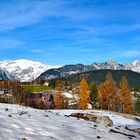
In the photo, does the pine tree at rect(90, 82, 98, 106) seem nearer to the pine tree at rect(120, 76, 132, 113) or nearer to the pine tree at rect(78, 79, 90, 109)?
the pine tree at rect(78, 79, 90, 109)

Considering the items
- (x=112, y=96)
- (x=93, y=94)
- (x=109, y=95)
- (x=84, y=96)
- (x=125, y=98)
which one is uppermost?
(x=93, y=94)

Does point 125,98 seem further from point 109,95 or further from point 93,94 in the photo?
point 93,94

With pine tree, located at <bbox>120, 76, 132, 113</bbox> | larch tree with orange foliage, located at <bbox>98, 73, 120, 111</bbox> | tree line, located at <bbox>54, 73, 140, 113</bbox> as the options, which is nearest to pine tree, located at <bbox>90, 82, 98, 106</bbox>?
tree line, located at <bbox>54, 73, 140, 113</bbox>

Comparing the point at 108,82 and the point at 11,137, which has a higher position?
the point at 108,82

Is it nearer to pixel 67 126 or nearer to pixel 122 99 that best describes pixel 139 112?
pixel 122 99

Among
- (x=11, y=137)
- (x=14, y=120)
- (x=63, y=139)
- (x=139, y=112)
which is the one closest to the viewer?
(x=11, y=137)

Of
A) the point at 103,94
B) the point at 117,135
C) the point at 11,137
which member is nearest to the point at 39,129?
the point at 11,137

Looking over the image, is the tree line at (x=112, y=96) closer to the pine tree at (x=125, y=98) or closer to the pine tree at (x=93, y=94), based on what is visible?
the pine tree at (x=125, y=98)

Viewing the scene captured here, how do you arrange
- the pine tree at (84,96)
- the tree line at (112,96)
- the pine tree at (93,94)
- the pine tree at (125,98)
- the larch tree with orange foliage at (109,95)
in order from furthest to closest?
the pine tree at (93,94) < the pine tree at (84,96) < the pine tree at (125,98) < the tree line at (112,96) < the larch tree with orange foliage at (109,95)

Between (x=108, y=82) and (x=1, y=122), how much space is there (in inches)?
4059

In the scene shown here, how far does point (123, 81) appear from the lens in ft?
420

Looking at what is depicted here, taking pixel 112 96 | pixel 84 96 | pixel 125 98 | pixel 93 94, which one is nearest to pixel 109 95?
pixel 112 96

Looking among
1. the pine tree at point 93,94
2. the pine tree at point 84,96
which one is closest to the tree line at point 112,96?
the pine tree at point 84,96

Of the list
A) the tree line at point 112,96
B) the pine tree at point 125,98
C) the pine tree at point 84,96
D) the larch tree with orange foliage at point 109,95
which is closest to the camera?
the larch tree with orange foliage at point 109,95
